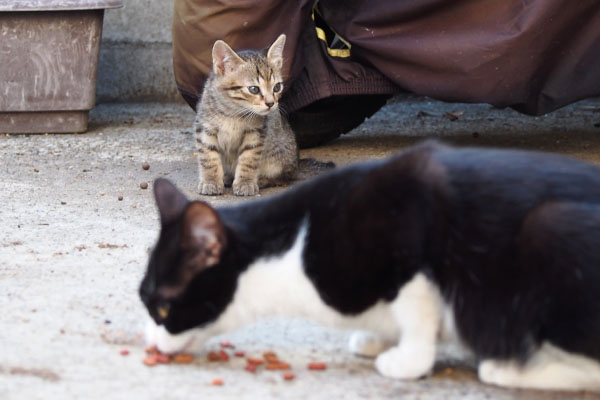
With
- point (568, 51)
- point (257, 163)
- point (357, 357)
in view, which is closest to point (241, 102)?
point (257, 163)

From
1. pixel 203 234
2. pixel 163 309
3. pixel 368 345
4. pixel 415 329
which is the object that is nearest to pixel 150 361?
pixel 163 309

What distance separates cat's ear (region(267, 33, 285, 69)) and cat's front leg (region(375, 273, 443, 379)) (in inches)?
103

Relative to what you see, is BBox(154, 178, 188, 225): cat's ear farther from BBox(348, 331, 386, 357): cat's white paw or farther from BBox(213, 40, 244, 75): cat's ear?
BBox(213, 40, 244, 75): cat's ear

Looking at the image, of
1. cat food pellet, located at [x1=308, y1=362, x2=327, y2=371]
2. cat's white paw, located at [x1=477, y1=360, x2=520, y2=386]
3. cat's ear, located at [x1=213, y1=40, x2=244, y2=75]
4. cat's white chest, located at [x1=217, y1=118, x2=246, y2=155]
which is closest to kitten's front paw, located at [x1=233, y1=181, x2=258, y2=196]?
cat's white chest, located at [x1=217, y1=118, x2=246, y2=155]

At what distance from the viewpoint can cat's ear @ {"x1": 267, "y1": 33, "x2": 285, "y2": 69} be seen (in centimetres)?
441

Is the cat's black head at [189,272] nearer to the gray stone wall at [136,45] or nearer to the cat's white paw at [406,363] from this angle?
the cat's white paw at [406,363]

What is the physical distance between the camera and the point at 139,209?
12.8 ft

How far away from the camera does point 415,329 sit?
6.64 feet

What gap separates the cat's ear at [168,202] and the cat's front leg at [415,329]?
1.98 feet

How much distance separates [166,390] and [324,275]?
477 mm

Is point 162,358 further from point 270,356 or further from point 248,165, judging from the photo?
point 248,165

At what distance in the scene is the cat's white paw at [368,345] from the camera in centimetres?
227

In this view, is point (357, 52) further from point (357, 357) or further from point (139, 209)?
point (357, 357)

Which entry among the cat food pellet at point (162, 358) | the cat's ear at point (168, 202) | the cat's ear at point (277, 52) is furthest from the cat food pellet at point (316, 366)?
the cat's ear at point (277, 52)
